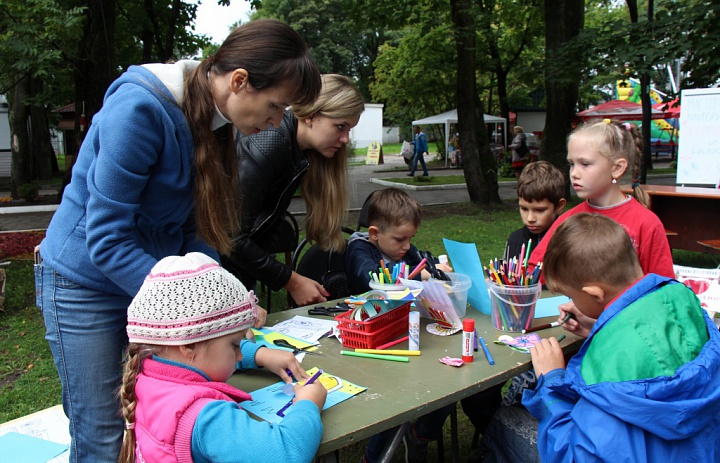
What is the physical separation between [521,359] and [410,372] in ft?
1.26

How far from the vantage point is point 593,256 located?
5.63 feet

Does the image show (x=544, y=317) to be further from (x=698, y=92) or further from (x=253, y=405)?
(x=698, y=92)

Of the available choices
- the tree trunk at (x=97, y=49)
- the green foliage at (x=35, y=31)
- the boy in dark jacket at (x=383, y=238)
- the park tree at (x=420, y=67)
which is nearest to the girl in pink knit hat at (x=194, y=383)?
the boy in dark jacket at (x=383, y=238)

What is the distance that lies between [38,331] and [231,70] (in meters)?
4.03

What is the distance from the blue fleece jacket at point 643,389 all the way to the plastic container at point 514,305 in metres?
0.46

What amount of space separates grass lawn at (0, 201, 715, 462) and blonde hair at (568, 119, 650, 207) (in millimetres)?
1628

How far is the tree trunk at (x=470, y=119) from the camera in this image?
945 centimetres

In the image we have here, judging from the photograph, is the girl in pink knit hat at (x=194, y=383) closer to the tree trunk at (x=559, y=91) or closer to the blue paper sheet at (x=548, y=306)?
the blue paper sheet at (x=548, y=306)

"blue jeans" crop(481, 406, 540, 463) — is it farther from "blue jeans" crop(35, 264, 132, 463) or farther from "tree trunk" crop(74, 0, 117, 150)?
"tree trunk" crop(74, 0, 117, 150)

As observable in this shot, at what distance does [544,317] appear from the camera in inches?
90.0

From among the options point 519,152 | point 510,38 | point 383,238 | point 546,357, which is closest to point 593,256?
point 546,357

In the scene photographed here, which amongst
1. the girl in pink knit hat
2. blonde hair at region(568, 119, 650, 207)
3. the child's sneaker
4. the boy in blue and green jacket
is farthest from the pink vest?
blonde hair at region(568, 119, 650, 207)

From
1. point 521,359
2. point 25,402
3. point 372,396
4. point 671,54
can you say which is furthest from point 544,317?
point 671,54

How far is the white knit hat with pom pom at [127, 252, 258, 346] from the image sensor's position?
1.31 m
